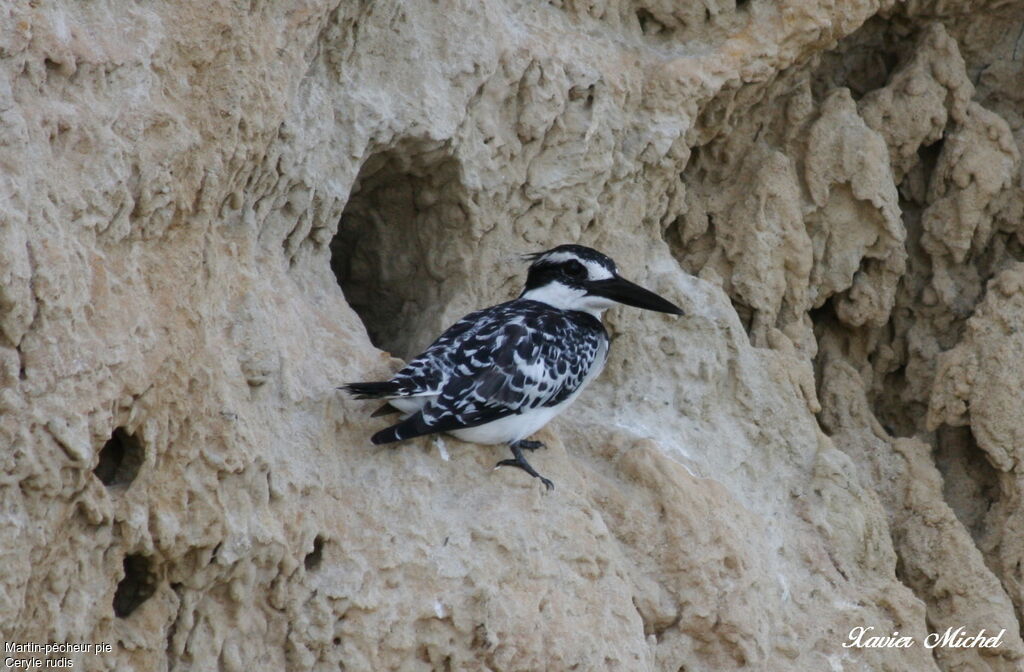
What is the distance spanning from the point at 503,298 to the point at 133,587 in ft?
6.39

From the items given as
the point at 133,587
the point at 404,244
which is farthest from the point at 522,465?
the point at 133,587

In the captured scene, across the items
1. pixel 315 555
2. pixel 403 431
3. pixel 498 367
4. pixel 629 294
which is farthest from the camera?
pixel 629 294

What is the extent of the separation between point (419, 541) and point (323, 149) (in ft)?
4.11

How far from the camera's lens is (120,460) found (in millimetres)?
3537

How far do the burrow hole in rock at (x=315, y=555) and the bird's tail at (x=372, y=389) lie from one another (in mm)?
424

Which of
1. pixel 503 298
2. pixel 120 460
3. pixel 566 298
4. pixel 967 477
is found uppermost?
pixel 566 298

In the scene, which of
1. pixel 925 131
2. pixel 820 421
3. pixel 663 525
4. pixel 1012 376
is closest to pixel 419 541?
pixel 663 525

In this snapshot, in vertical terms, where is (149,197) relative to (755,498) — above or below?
above

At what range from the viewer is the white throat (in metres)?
4.77

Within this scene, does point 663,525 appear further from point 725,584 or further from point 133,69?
point 133,69

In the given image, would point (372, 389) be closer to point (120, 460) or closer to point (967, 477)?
point (120, 460)

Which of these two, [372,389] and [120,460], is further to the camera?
[372,389]

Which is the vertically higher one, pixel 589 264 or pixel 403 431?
pixel 589 264

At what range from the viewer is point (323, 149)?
4.34 m
